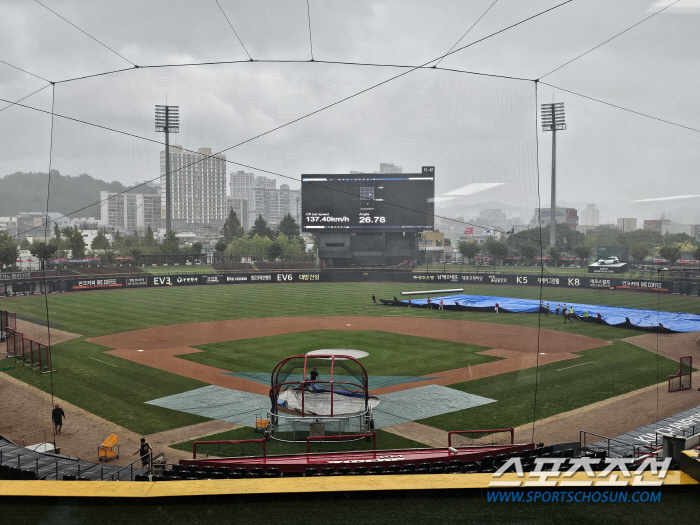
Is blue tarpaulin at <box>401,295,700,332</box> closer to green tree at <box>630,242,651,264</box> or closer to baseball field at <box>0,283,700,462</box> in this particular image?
baseball field at <box>0,283,700,462</box>

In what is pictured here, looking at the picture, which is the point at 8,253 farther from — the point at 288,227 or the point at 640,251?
the point at 640,251

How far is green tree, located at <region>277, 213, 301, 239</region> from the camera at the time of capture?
113 feet

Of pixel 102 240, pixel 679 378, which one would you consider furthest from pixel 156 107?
pixel 102 240

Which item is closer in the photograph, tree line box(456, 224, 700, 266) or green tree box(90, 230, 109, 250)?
tree line box(456, 224, 700, 266)

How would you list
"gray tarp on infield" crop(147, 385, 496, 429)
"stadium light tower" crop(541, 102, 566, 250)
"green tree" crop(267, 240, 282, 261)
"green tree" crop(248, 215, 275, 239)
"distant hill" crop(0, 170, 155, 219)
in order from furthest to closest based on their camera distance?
"green tree" crop(267, 240, 282, 261) < "green tree" crop(248, 215, 275, 239) < "stadium light tower" crop(541, 102, 566, 250) < "distant hill" crop(0, 170, 155, 219) < "gray tarp on infield" crop(147, 385, 496, 429)

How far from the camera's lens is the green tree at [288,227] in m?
34.4

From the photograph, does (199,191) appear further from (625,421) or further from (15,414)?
(625,421)

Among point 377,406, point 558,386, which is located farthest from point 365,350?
point 558,386

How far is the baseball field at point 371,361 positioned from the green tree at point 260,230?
5.62 meters

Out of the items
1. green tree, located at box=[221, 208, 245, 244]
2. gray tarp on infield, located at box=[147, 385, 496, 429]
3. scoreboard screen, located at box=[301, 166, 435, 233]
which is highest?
scoreboard screen, located at box=[301, 166, 435, 233]

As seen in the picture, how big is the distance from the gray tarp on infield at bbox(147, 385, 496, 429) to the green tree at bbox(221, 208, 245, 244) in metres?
11.6

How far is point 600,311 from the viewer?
3247 centimetres

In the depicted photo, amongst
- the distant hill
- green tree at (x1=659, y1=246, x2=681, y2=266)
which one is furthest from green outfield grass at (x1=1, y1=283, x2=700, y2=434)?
the distant hill

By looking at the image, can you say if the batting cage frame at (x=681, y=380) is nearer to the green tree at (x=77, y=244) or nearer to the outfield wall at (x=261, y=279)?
the outfield wall at (x=261, y=279)
